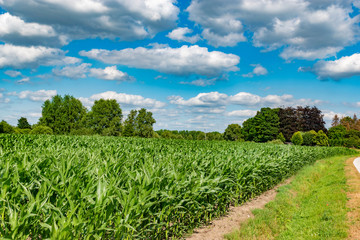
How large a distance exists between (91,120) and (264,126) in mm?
51521

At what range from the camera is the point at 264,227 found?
681cm

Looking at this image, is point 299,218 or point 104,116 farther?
point 104,116

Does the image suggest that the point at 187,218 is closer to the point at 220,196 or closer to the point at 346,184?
the point at 220,196

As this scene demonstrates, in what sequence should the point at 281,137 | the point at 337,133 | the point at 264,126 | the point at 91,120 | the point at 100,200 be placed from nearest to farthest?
the point at 100,200
the point at 337,133
the point at 91,120
the point at 281,137
the point at 264,126

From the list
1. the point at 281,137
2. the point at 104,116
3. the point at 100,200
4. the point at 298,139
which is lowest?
the point at 100,200

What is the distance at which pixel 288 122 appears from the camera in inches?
3319

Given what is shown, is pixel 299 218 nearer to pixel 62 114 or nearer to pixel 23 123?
pixel 62 114

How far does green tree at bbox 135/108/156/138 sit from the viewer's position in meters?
69.0

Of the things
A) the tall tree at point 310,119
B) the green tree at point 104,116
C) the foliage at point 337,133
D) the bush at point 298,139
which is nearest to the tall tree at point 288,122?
the tall tree at point 310,119

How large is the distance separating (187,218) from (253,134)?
8143 centimetres

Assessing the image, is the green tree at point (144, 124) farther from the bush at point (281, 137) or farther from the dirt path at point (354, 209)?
A: the dirt path at point (354, 209)

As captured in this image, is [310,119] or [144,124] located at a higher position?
[310,119]

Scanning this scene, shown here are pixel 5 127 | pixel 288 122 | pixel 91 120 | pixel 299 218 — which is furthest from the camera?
pixel 288 122

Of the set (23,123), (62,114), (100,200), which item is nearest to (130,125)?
(62,114)
